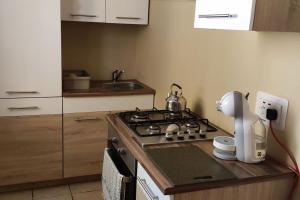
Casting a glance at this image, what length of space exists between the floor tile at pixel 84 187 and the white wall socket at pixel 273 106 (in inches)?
69.4

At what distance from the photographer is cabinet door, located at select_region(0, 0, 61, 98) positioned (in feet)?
7.57

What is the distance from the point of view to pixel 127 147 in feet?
5.14

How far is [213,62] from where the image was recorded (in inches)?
→ 74.9

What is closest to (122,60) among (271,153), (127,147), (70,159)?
(70,159)

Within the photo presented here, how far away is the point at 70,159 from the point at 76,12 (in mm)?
1240

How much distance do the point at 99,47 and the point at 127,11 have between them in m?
0.52

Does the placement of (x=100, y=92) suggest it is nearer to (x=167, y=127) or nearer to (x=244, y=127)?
(x=167, y=127)

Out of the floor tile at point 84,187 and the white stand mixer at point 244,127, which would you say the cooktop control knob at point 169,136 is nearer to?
the white stand mixer at point 244,127

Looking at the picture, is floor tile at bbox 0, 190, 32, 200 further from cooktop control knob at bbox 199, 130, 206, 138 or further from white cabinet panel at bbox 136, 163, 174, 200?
cooktop control knob at bbox 199, 130, 206, 138

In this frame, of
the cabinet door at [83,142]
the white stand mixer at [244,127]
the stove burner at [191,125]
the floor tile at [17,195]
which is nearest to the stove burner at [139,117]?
the stove burner at [191,125]

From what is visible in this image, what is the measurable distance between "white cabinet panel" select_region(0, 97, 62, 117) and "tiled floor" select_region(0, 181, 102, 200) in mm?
688

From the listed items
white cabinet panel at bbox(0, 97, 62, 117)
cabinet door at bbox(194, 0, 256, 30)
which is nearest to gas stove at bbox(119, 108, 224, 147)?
cabinet door at bbox(194, 0, 256, 30)

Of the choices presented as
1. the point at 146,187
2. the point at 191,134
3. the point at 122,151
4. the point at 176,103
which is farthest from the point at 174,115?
the point at 146,187

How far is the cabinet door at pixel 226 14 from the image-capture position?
42.4 inches
